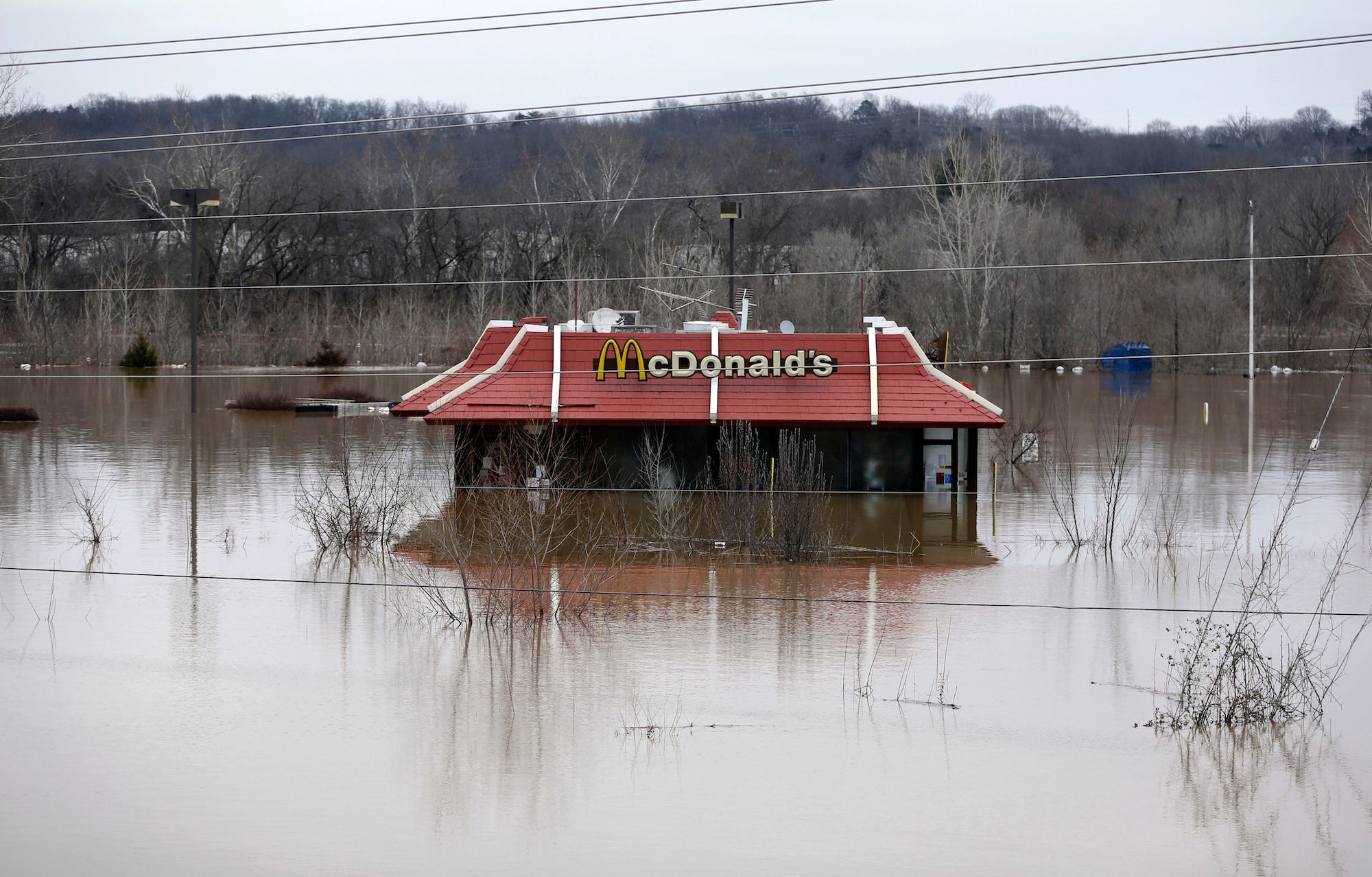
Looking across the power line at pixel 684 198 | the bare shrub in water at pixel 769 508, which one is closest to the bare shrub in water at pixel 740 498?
the bare shrub in water at pixel 769 508

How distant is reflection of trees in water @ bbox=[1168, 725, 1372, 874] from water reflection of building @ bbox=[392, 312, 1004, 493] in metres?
16.5

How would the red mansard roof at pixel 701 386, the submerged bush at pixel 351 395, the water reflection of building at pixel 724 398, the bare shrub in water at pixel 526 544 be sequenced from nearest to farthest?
the bare shrub in water at pixel 526 544 < the red mansard roof at pixel 701 386 < the water reflection of building at pixel 724 398 < the submerged bush at pixel 351 395

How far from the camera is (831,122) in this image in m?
179

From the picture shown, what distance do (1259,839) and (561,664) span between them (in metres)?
9.04

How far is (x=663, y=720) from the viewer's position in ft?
51.2

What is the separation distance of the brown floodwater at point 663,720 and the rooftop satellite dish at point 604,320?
11328 mm

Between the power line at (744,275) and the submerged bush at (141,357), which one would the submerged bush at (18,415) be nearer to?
the power line at (744,275)

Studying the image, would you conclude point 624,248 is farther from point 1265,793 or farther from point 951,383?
point 1265,793

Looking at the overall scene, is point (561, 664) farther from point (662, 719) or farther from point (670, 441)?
point (670, 441)

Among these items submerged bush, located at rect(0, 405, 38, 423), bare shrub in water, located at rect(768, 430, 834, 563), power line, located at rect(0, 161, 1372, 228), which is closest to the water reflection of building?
power line, located at rect(0, 161, 1372, 228)

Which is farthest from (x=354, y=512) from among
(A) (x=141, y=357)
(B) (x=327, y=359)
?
(A) (x=141, y=357)

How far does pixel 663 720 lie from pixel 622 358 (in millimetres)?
18035

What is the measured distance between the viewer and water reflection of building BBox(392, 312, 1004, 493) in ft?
104

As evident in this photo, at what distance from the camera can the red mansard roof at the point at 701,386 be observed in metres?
31.7
